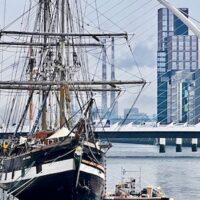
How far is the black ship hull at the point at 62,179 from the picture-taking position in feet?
148

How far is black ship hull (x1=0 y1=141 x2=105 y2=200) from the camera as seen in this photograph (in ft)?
148

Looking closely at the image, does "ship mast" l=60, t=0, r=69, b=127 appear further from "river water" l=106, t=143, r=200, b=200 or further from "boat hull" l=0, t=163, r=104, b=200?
"river water" l=106, t=143, r=200, b=200

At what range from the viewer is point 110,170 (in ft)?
295

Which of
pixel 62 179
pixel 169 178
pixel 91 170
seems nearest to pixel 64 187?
pixel 62 179

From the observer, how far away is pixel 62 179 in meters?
45.3

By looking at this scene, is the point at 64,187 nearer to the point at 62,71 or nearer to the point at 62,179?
the point at 62,179

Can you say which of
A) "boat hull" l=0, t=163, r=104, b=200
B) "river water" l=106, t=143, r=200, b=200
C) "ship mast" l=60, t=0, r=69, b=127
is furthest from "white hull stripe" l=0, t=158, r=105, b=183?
"river water" l=106, t=143, r=200, b=200

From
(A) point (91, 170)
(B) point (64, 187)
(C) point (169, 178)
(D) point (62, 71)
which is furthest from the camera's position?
(C) point (169, 178)

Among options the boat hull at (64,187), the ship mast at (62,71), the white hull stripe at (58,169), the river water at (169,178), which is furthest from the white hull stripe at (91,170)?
the river water at (169,178)

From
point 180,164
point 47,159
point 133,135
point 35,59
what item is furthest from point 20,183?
point 133,135

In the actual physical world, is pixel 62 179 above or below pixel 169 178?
above

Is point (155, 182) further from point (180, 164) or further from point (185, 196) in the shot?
point (180, 164)

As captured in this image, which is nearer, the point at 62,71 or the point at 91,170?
the point at 91,170

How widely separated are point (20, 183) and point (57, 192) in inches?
127
